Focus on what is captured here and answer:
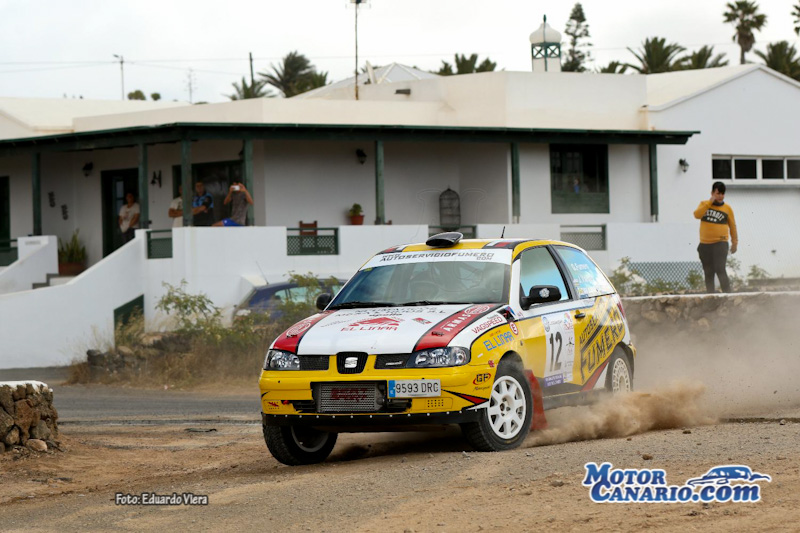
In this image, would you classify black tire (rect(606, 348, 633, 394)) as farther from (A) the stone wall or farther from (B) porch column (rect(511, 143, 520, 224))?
(B) porch column (rect(511, 143, 520, 224))

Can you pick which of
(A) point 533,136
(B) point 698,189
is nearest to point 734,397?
(A) point 533,136

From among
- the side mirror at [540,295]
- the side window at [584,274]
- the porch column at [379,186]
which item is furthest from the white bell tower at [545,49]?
the side mirror at [540,295]

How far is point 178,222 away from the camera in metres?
25.0

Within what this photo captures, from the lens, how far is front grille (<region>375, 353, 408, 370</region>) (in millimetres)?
8836

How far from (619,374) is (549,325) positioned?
156 centimetres

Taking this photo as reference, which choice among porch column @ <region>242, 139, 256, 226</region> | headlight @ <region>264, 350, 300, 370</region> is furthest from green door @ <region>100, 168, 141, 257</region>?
headlight @ <region>264, 350, 300, 370</region>

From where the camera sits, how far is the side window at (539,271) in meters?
10.2

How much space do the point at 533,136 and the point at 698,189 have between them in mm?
4920

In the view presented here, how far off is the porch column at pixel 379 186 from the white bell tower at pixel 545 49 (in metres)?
7.25

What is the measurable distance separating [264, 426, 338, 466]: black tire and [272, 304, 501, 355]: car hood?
695 millimetres

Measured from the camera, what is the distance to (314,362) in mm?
9047

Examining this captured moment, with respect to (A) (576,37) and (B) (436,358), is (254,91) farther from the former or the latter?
(B) (436,358)

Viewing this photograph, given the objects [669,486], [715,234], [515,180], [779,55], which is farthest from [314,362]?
[779,55]

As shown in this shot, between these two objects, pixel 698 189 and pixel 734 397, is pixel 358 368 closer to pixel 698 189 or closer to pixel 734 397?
pixel 734 397
